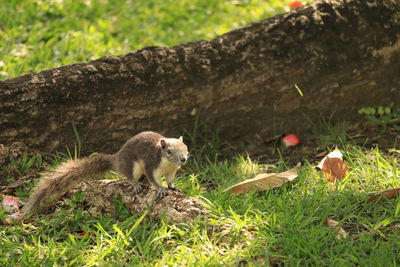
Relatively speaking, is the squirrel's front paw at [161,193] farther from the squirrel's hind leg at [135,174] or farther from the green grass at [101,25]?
the green grass at [101,25]

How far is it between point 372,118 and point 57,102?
314 cm

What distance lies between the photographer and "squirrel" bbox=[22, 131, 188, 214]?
159 inches

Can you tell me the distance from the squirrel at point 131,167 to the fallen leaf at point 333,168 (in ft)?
4.17

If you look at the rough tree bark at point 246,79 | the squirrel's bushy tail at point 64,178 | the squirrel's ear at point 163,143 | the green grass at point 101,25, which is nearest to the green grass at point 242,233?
the squirrel's bushy tail at point 64,178

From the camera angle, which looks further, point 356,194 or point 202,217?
point 356,194

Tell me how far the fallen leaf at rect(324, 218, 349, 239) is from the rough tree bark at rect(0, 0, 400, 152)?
2.00 m

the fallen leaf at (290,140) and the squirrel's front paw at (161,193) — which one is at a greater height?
the squirrel's front paw at (161,193)

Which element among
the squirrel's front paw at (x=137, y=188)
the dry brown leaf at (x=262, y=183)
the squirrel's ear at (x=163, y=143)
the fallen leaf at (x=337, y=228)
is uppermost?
the squirrel's ear at (x=163, y=143)

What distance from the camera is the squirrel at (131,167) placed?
13.3ft

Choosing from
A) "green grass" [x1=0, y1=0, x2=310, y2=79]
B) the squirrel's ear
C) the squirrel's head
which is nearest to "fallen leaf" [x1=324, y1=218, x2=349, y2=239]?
the squirrel's head

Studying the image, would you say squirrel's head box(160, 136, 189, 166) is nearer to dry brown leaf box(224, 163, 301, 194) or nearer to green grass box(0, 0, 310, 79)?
dry brown leaf box(224, 163, 301, 194)

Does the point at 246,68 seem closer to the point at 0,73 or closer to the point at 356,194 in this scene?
the point at 356,194

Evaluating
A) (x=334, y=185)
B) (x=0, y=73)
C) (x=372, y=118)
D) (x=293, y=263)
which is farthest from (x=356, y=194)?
(x=0, y=73)

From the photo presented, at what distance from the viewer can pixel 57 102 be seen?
5004 millimetres
